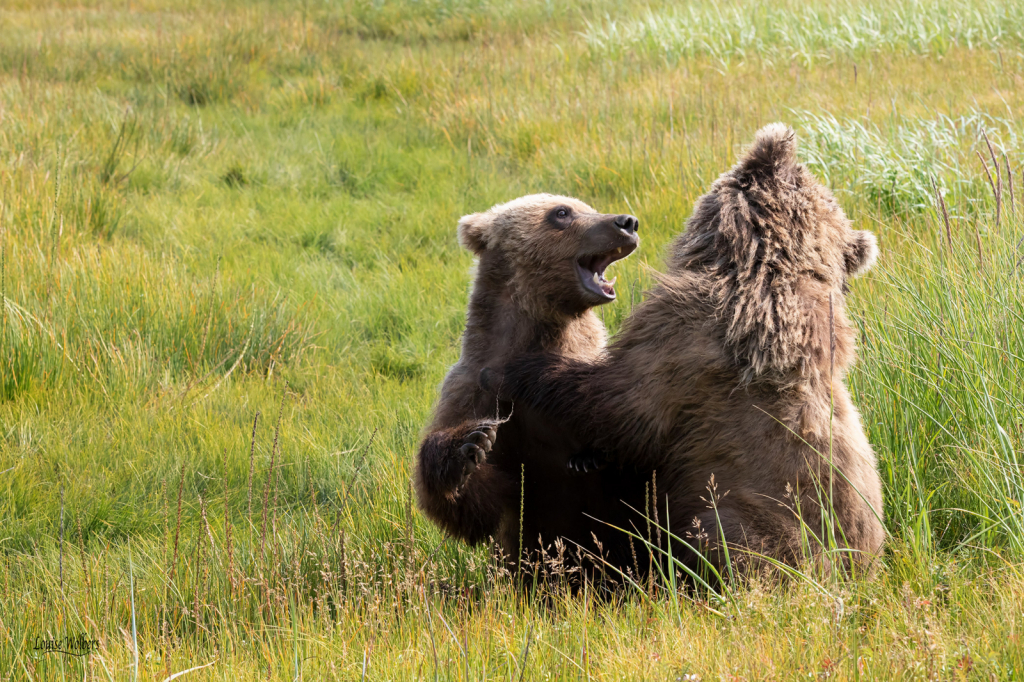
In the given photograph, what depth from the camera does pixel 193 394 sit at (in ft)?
15.4

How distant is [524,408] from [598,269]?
1.02m

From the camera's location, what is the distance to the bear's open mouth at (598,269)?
3.72 m

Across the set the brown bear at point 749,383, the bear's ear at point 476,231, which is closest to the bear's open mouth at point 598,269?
the bear's ear at point 476,231

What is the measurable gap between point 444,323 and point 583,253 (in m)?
2.03

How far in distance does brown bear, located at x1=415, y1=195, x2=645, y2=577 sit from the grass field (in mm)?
209

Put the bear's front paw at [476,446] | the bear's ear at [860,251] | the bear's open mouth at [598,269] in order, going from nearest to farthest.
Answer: the bear's front paw at [476,446], the bear's ear at [860,251], the bear's open mouth at [598,269]

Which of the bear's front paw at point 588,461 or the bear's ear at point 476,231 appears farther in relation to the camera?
the bear's ear at point 476,231

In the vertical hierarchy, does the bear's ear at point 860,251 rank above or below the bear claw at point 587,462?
above

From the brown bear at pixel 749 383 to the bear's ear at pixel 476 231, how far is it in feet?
3.61

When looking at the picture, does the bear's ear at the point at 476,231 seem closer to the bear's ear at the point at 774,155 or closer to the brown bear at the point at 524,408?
the brown bear at the point at 524,408

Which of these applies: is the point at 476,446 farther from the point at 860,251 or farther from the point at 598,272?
the point at 860,251

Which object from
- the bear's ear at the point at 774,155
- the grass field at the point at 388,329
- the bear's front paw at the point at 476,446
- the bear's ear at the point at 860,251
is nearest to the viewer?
the grass field at the point at 388,329

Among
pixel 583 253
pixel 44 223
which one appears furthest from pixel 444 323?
pixel 44 223

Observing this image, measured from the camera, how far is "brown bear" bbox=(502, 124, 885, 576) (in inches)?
105
